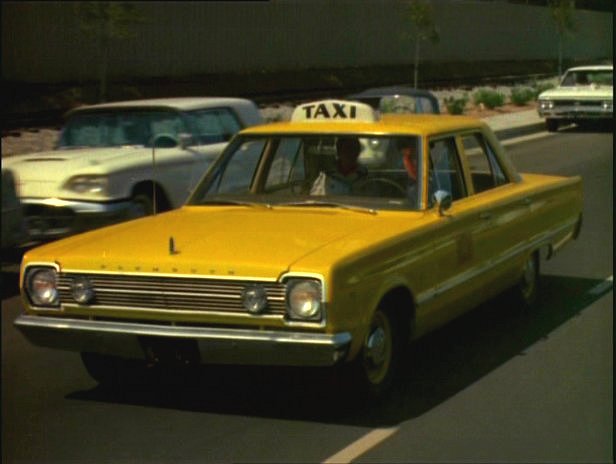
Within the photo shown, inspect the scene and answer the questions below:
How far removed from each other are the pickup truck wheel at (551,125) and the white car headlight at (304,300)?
15231mm

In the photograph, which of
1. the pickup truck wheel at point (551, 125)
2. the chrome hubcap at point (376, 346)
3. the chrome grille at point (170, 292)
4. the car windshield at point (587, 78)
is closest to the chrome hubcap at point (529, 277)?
the chrome hubcap at point (376, 346)

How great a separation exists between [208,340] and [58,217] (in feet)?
3.41

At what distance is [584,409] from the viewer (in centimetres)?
466

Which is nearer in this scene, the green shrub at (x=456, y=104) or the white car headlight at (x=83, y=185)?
the white car headlight at (x=83, y=185)

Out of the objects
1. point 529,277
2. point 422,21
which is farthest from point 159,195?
point 422,21

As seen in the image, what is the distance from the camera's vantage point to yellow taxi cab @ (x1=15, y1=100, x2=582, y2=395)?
4.48 meters

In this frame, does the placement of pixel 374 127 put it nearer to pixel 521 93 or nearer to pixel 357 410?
pixel 357 410

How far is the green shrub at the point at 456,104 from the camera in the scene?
10145mm

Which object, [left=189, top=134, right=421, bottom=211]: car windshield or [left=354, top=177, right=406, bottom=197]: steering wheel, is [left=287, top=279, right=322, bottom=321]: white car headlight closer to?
[left=189, top=134, right=421, bottom=211]: car windshield

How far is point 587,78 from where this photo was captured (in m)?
13.2

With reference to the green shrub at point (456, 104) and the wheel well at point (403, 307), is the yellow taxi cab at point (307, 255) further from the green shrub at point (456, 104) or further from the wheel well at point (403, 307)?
the green shrub at point (456, 104)

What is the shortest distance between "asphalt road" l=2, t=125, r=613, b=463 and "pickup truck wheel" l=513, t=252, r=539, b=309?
391 millimetres

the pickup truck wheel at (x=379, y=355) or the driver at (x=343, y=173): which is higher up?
the driver at (x=343, y=173)

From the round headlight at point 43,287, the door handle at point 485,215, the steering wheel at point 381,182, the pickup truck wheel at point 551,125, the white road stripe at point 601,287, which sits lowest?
the pickup truck wheel at point 551,125
